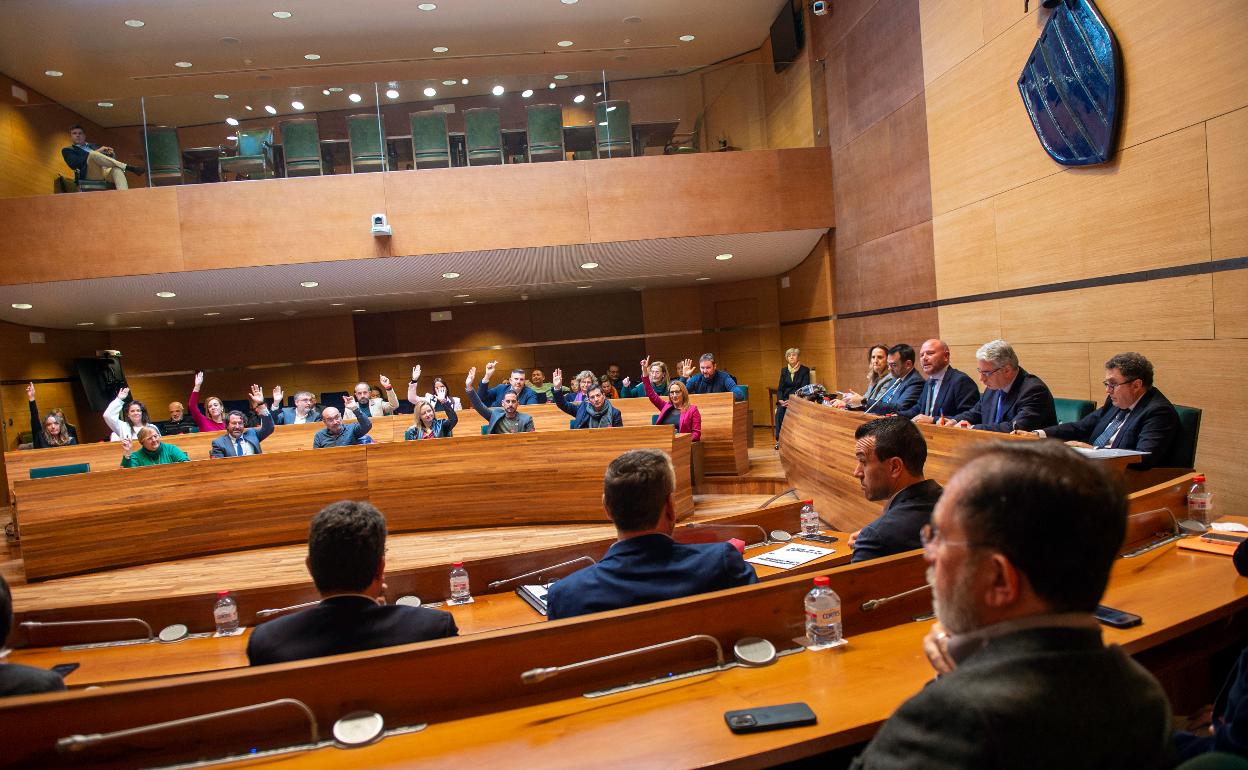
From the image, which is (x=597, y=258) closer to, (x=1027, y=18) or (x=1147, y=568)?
(x=1027, y=18)

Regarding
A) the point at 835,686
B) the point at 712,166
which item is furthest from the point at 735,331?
the point at 835,686

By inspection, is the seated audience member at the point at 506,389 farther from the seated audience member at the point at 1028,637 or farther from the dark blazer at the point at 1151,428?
the seated audience member at the point at 1028,637

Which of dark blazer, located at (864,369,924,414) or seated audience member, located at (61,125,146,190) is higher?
seated audience member, located at (61,125,146,190)

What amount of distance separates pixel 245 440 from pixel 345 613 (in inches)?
233

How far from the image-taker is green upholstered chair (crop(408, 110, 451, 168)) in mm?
8727

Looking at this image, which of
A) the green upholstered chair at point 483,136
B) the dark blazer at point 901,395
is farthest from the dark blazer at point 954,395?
the green upholstered chair at point 483,136

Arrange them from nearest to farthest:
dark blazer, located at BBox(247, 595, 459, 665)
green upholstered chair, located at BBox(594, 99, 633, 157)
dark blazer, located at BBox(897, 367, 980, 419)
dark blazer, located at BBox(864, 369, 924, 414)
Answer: dark blazer, located at BBox(247, 595, 459, 665) → dark blazer, located at BBox(897, 367, 980, 419) → dark blazer, located at BBox(864, 369, 924, 414) → green upholstered chair, located at BBox(594, 99, 633, 157)

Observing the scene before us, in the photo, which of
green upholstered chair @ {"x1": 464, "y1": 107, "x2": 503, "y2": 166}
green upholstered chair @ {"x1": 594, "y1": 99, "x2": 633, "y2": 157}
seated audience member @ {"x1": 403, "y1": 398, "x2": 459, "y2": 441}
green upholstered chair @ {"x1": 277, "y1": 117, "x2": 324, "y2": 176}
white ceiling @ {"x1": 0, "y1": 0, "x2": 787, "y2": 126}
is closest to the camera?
seated audience member @ {"x1": 403, "y1": 398, "x2": 459, "y2": 441}

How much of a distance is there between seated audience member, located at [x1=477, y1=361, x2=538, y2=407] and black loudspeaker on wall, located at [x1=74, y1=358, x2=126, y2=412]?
652cm

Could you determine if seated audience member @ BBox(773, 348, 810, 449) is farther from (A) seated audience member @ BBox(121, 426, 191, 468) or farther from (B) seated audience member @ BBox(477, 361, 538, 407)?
(A) seated audience member @ BBox(121, 426, 191, 468)

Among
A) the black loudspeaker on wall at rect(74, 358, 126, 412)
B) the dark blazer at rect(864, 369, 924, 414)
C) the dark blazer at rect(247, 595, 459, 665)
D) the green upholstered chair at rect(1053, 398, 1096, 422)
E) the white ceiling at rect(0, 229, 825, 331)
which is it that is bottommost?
the dark blazer at rect(247, 595, 459, 665)

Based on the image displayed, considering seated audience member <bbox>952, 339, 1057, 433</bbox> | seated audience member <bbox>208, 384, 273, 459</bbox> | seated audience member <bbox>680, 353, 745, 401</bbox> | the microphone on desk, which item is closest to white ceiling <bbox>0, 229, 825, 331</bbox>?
seated audience member <bbox>680, 353, 745, 401</bbox>

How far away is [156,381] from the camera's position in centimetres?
1291

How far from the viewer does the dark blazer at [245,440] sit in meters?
6.78
